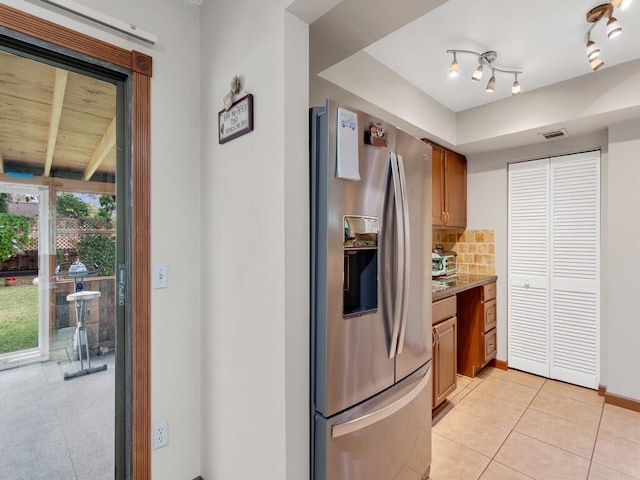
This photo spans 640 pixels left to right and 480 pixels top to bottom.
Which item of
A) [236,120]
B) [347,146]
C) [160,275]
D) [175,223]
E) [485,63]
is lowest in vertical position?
[160,275]

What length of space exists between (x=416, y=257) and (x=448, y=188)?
6.31ft

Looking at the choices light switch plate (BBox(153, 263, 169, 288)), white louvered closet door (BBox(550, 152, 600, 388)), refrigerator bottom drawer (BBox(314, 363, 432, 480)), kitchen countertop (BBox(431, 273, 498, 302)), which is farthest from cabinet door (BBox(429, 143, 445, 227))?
light switch plate (BBox(153, 263, 169, 288))

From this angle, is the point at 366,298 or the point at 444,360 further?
the point at 444,360

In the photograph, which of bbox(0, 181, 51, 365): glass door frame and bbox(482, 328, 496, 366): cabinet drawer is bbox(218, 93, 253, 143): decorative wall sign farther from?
bbox(482, 328, 496, 366): cabinet drawer

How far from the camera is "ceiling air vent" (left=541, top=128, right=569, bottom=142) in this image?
9.06 ft

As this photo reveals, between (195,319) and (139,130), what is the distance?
965mm

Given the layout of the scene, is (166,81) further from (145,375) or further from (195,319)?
(145,375)

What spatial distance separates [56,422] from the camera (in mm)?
1383

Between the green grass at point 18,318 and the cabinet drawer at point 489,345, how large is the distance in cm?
338

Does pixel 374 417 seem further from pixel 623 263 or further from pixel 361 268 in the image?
pixel 623 263

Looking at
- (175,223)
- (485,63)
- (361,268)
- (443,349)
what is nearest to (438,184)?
(485,63)

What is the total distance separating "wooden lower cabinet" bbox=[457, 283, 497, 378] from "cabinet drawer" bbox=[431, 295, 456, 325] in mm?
807

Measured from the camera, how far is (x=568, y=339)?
299 cm

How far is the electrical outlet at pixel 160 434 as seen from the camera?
4.91ft
